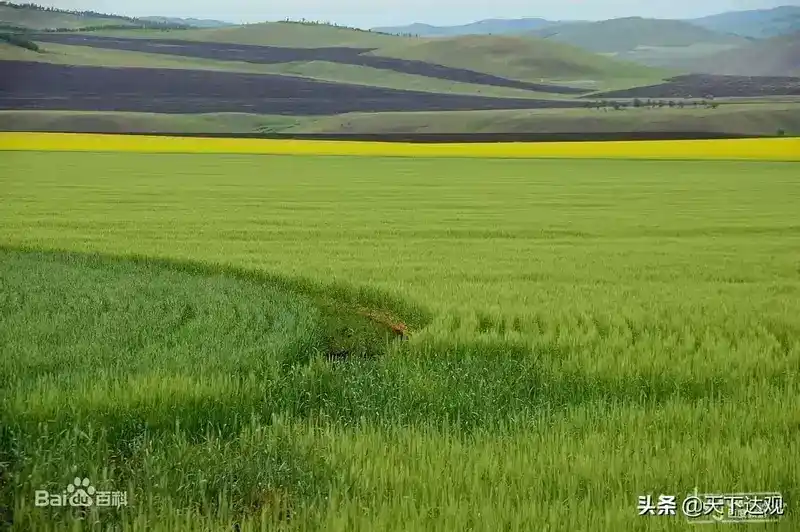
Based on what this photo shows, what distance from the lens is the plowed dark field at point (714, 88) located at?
10652 mm

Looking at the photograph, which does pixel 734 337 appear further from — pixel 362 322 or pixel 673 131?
pixel 673 131

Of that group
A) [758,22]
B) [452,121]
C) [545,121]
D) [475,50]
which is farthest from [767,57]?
[452,121]

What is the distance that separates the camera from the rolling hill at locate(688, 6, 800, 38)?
18.3 ft

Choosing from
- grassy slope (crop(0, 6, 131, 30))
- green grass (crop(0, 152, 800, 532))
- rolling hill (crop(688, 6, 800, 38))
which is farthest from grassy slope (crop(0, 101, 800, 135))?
grassy slope (crop(0, 6, 131, 30))

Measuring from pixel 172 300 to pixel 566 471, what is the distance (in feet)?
16.4

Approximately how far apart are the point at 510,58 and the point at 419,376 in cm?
3487

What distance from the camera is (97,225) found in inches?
576

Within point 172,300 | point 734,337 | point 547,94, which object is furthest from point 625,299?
point 547,94

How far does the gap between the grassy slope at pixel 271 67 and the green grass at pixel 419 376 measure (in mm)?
2565

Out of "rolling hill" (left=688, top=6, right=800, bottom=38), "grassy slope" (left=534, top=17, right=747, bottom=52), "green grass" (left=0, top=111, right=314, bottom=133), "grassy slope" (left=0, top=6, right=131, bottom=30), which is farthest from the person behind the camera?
"green grass" (left=0, top=111, right=314, bottom=133)

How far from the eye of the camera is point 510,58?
39.0 meters

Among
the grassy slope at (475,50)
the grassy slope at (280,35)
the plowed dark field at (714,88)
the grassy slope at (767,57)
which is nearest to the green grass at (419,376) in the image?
the plowed dark field at (714,88)

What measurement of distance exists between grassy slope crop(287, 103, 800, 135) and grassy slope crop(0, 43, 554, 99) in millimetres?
1440

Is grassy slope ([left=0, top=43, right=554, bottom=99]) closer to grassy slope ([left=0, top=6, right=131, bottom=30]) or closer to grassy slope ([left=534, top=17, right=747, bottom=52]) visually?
grassy slope ([left=0, top=6, right=131, bottom=30])
